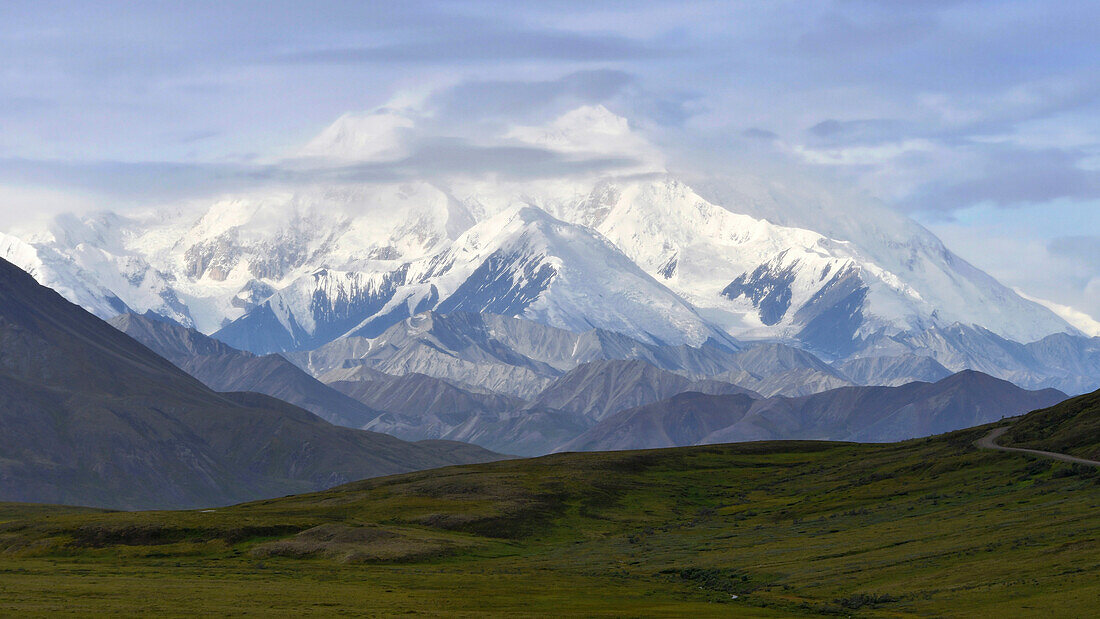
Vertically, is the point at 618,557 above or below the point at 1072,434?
below

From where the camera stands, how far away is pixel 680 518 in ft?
650

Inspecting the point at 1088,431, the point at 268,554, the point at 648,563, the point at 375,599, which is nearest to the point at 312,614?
the point at 375,599

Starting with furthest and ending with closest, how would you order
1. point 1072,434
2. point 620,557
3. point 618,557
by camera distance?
point 1072,434, point 618,557, point 620,557

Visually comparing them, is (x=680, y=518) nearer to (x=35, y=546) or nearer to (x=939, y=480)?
(x=939, y=480)

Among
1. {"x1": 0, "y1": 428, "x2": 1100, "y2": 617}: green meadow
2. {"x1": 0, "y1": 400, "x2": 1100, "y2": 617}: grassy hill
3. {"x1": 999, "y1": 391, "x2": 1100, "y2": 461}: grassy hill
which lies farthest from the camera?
{"x1": 999, "y1": 391, "x2": 1100, "y2": 461}: grassy hill

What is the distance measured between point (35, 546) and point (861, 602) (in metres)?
106

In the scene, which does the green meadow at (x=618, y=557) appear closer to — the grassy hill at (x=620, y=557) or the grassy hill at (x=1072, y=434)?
the grassy hill at (x=620, y=557)

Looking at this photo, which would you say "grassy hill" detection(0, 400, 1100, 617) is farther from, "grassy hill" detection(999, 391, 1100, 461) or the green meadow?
"grassy hill" detection(999, 391, 1100, 461)

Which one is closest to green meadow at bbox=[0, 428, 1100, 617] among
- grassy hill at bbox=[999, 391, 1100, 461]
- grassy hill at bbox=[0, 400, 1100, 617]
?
grassy hill at bbox=[0, 400, 1100, 617]

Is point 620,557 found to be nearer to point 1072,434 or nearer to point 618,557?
point 618,557

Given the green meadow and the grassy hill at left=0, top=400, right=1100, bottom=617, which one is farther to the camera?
the grassy hill at left=0, top=400, right=1100, bottom=617

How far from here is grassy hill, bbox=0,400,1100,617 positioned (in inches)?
3826

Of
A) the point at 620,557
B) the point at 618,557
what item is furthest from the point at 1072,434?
the point at 618,557

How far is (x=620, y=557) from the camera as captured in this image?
5920 inches
